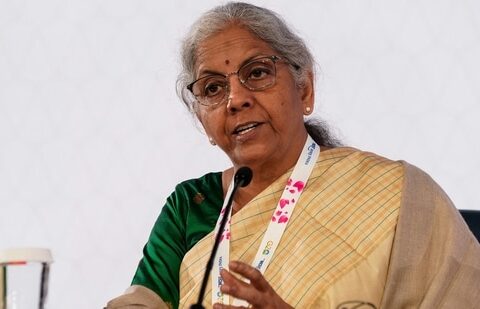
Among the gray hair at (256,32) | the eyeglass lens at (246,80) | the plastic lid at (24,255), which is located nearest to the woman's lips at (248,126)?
the eyeglass lens at (246,80)

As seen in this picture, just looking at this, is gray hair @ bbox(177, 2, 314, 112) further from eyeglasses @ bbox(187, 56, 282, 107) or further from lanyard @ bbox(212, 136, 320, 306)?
lanyard @ bbox(212, 136, 320, 306)

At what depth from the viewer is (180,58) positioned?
2.93 m

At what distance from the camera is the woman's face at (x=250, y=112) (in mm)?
2660

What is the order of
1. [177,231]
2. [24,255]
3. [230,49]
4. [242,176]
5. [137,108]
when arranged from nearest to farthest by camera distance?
[24,255], [242,176], [230,49], [177,231], [137,108]

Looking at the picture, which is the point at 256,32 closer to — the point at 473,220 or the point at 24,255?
the point at 473,220

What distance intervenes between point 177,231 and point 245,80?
50 cm

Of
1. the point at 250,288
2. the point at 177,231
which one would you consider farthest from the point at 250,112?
the point at 250,288

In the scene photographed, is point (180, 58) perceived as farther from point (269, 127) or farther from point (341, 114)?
point (341, 114)

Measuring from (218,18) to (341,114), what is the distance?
0.81m

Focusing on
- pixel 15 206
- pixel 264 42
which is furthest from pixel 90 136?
pixel 264 42

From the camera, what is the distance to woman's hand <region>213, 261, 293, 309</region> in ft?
6.64

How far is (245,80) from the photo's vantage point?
2693mm

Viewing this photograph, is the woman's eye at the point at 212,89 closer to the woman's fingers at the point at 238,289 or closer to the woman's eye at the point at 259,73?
the woman's eye at the point at 259,73

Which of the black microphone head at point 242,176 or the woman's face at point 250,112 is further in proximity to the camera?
the woman's face at point 250,112
